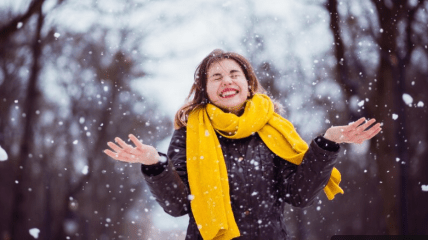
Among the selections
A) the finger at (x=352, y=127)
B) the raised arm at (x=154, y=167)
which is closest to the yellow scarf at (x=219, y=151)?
the raised arm at (x=154, y=167)

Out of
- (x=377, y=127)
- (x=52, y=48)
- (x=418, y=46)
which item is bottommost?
(x=377, y=127)

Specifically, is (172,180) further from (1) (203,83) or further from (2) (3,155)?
(2) (3,155)

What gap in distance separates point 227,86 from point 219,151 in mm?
399

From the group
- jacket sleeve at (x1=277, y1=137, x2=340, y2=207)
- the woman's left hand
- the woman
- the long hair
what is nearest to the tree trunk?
the long hair

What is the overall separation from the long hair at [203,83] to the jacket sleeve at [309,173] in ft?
1.91

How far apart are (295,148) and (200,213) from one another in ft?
2.09

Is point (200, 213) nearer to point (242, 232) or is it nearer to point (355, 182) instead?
point (242, 232)

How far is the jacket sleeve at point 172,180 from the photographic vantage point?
1.97 metres

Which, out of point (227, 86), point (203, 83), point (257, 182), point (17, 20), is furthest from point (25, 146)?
point (257, 182)

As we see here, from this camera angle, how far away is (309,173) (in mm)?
2045

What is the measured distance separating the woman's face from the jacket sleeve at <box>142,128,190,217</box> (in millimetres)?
309

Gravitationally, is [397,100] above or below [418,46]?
below

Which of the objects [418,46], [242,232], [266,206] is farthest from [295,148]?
[418,46]

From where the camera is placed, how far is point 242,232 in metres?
→ 2.06
